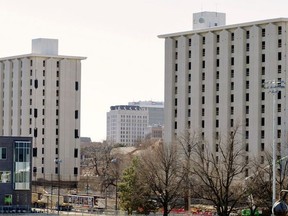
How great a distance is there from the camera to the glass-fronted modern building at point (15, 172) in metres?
93.6

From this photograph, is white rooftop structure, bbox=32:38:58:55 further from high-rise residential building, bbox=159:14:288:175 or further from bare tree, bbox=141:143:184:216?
bare tree, bbox=141:143:184:216

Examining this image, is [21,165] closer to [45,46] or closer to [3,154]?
[3,154]

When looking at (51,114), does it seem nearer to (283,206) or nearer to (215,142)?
(215,142)

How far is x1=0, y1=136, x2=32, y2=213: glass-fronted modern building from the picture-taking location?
307 ft

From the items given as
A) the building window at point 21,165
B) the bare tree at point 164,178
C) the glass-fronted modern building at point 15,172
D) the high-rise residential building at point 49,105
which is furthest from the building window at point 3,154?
the high-rise residential building at point 49,105

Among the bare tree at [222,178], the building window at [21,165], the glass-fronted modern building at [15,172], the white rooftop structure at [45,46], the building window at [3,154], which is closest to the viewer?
the bare tree at [222,178]

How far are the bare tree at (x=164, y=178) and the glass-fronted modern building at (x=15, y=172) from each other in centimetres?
1281

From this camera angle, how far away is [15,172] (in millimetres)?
94562

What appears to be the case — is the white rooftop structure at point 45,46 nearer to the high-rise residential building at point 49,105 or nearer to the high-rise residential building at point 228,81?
the high-rise residential building at point 49,105

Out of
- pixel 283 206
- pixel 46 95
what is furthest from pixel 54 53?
pixel 283 206

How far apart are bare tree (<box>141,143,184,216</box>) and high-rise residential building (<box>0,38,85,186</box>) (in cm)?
5482

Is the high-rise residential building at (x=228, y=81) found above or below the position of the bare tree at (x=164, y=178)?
above

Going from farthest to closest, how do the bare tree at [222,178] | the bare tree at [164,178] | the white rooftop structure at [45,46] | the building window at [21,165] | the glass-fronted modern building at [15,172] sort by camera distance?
the white rooftop structure at [45,46]
the building window at [21,165]
the glass-fronted modern building at [15,172]
the bare tree at [164,178]
the bare tree at [222,178]

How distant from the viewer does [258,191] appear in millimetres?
76188
